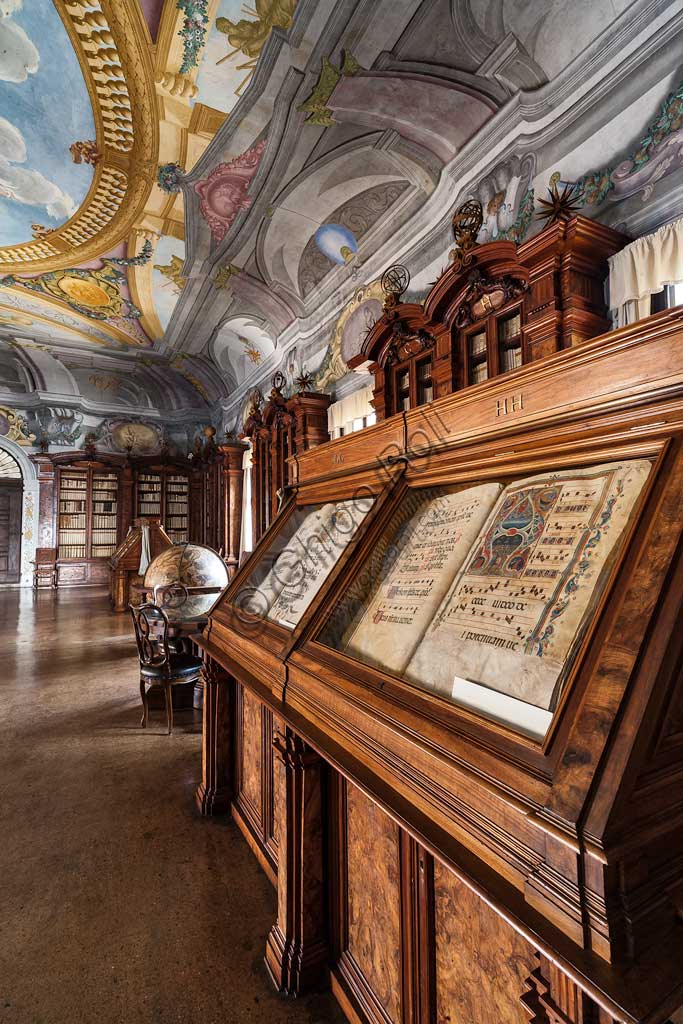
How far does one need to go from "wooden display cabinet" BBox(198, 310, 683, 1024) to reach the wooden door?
1354 centimetres

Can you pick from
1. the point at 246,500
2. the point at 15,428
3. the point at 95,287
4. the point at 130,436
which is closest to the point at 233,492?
the point at 246,500

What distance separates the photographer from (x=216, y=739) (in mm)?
2469

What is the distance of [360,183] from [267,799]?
231 inches

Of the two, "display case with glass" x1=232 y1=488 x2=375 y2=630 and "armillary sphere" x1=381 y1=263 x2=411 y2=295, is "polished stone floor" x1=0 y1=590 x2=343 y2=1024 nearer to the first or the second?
"display case with glass" x1=232 y1=488 x2=375 y2=630

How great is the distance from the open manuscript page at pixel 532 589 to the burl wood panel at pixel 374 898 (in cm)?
56

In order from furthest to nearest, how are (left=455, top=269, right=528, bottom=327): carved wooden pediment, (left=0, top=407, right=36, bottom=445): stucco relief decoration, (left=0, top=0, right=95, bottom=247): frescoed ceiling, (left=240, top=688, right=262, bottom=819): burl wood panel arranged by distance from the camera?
(left=0, top=407, right=36, bottom=445): stucco relief decoration
(left=0, top=0, right=95, bottom=247): frescoed ceiling
(left=455, top=269, right=528, bottom=327): carved wooden pediment
(left=240, top=688, right=262, bottom=819): burl wood panel

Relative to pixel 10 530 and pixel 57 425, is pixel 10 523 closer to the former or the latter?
pixel 10 530

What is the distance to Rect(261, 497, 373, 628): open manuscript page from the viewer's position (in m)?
1.69

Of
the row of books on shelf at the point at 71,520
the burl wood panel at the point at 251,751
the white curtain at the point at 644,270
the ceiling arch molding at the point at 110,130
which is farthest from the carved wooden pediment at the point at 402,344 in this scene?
the row of books on shelf at the point at 71,520

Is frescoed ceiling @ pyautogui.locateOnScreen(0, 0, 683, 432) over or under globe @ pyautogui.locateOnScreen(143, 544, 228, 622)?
over

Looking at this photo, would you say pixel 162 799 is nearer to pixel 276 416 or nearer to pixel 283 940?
pixel 283 940

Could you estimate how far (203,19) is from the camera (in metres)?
3.87

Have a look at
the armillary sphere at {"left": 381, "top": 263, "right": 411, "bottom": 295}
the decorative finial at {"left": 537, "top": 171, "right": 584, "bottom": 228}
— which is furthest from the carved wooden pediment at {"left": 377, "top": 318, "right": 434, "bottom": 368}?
the decorative finial at {"left": 537, "top": 171, "right": 584, "bottom": 228}

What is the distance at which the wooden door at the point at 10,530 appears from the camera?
1245 cm
